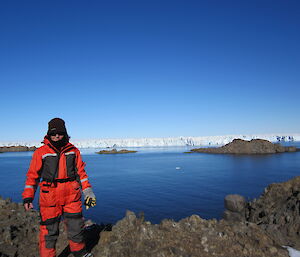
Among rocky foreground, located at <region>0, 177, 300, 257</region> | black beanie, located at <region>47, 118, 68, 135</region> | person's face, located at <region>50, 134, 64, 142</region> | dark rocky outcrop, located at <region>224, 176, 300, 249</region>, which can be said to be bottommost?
dark rocky outcrop, located at <region>224, 176, 300, 249</region>

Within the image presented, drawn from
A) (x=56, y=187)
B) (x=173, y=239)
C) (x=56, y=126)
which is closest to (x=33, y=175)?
(x=56, y=187)

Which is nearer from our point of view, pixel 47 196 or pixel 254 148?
pixel 47 196

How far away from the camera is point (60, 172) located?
4684 millimetres

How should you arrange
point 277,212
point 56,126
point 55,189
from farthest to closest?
point 277,212 → point 56,126 → point 55,189

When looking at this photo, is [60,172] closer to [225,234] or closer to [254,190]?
[225,234]

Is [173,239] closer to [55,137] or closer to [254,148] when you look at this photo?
[55,137]

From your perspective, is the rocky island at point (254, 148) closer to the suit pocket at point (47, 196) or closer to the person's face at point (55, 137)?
the person's face at point (55, 137)

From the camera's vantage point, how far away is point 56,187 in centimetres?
465

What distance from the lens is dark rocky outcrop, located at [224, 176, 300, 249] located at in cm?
649

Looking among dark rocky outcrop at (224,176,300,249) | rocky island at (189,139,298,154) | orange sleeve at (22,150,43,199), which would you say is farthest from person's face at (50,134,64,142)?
rocky island at (189,139,298,154)

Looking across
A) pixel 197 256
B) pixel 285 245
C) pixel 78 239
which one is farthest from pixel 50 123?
pixel 285 245

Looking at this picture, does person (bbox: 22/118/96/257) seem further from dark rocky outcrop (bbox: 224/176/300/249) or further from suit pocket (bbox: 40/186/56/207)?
dark rocky outcrop (bbox: 224/176/300/249)

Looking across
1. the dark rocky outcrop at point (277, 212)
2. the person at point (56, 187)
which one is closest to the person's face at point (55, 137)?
the person at point (56, 187)

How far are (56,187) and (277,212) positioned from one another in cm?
876
